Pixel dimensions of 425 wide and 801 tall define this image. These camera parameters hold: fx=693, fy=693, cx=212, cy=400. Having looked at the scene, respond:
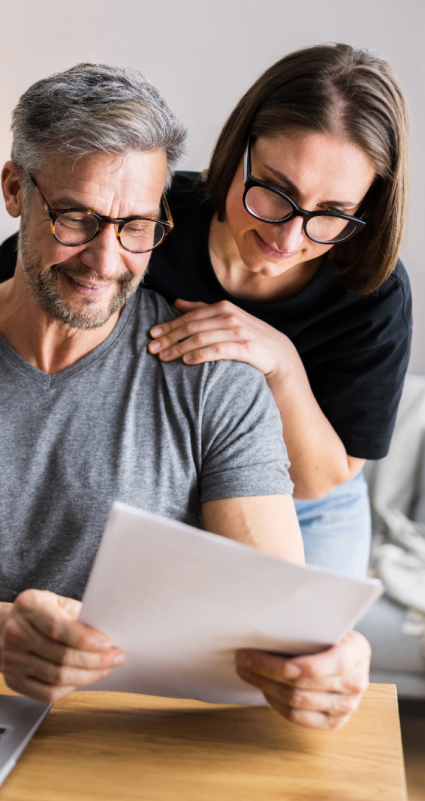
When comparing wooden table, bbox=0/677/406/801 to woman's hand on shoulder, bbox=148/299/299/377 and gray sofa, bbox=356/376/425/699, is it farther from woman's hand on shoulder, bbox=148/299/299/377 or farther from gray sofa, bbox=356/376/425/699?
gray sofa, bbox=356/376/425/699

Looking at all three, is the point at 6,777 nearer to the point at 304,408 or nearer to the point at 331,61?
the point at 304,408

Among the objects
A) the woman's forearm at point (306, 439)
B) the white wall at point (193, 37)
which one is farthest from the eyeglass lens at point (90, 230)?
the white wall at point (193, 37)

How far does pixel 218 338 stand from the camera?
1.22 m

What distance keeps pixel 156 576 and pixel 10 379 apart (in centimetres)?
66

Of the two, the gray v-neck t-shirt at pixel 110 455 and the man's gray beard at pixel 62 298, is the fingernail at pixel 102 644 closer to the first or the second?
the gray v-neck t-shirt at pixel 110 455

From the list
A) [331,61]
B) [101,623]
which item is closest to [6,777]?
[101,623]

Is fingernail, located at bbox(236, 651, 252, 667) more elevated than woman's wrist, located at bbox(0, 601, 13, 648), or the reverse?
fingernail, located at bbox(236, 651, 252, 667)

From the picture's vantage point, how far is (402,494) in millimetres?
2715

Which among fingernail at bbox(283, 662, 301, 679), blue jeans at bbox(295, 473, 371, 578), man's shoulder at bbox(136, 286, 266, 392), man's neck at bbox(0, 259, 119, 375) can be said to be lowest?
blue jeans at bbox(295, 473, 371, 578)

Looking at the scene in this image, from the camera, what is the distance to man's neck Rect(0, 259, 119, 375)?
1.24m

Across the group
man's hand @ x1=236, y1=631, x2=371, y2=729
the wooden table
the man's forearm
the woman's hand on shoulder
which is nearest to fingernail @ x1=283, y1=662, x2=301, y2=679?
man's hand @ x1=236, y1=631, x2=371, y2=729

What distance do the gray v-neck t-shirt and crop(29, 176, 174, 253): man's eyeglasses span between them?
9.1 inches

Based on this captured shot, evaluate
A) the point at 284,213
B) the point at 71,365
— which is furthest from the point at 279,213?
the point at 71,365

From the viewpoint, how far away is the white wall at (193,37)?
272cm
